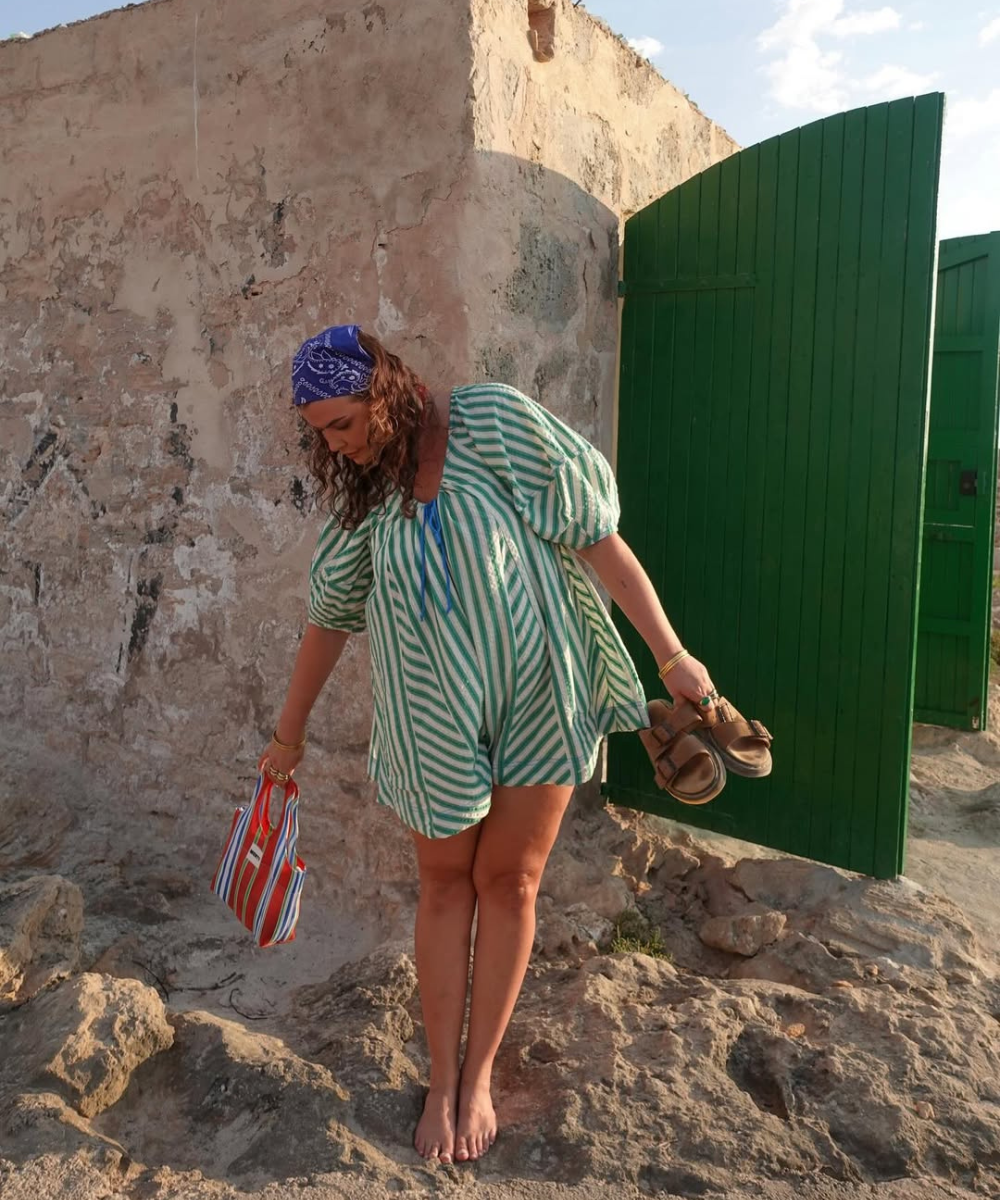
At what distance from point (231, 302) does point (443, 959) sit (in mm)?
2082

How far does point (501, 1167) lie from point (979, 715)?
152 inches

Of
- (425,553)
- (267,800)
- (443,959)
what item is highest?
(425,553)

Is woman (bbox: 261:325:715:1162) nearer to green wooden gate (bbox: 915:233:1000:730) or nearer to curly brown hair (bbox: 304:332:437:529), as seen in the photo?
curly brown hair (bbox: 304:332:437:529)

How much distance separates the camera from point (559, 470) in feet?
6.36

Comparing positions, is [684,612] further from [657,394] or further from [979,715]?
[979,715]

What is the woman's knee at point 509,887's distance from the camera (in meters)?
2.04

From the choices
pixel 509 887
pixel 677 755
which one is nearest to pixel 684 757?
pixel 677 755

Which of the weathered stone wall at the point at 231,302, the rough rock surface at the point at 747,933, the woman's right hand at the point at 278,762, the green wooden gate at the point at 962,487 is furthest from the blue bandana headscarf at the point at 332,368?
the green wooden gate at the point at 962,487

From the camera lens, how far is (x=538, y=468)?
6.42 feet

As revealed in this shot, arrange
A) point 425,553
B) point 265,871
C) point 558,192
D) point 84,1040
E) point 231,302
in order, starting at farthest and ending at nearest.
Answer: point 231,302
point 558,192
point 265,871
point 84,1040
point 425,553

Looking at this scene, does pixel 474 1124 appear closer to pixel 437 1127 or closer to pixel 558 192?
pixel 437 1127

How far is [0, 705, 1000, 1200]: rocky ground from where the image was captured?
1.95 meters

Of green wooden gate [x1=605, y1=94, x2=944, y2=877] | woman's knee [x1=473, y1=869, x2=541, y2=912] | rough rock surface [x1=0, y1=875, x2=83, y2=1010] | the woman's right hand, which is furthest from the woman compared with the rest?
green wooden gate [x1=605, y1=94, x2=944, y2=877]

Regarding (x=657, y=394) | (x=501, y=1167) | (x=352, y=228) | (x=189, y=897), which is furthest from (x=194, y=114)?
(x=501, y=1167)
